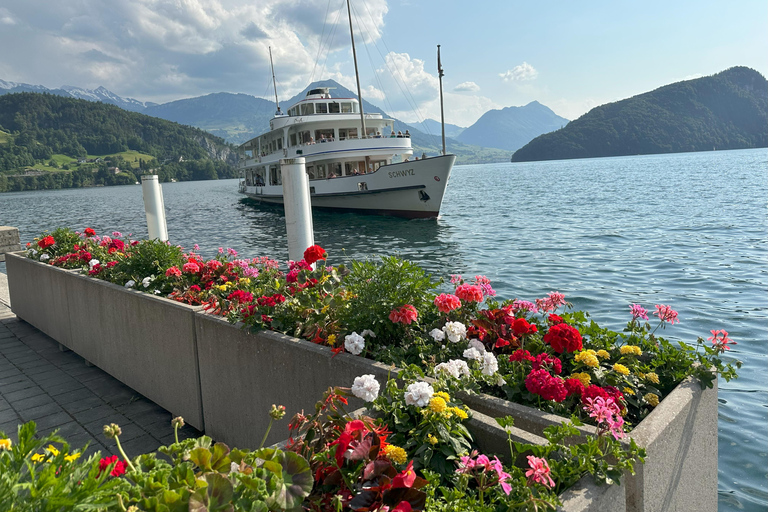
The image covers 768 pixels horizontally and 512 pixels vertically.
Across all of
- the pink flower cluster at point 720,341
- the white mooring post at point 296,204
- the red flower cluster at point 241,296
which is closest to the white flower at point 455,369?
the pink flower cluster at point 720,341

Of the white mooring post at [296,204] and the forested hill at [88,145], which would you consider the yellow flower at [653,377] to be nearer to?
the white mooring post at [296,204]

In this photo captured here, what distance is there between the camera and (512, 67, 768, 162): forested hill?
444 ft

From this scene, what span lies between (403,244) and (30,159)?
5244 inches

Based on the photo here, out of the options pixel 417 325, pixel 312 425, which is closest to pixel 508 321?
pixel 417 325

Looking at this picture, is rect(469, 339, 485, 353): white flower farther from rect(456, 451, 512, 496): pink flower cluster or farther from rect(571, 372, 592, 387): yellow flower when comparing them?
rect(456, 451, 512, 496): pink flower cluster

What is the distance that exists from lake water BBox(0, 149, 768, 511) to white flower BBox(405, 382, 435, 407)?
282 centimetres

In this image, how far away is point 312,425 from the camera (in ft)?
6.11

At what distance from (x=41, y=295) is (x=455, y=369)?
6286mm

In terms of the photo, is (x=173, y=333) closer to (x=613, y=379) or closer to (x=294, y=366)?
(x=294, y=366)

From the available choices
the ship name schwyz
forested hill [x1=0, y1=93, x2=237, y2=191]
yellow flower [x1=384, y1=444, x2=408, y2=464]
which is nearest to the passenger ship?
the ship name schwyz

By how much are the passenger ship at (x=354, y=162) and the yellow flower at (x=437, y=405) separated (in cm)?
2159

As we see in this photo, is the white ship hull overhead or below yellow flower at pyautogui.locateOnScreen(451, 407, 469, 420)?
overhead

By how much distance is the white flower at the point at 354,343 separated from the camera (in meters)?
2.84

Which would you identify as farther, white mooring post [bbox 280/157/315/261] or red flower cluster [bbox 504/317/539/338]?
white mooring post [bbox 280/157/315/261]
